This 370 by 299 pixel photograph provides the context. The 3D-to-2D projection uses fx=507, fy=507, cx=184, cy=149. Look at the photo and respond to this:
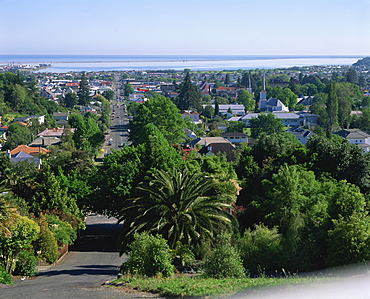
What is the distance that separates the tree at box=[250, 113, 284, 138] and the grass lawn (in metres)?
39.9

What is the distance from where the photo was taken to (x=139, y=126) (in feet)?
123

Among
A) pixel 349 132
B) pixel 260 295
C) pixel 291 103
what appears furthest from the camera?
pixel 291 103

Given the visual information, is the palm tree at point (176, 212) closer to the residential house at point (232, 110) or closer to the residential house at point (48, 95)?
the residential house at point (232, 110)

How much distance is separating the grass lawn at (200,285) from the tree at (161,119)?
2715 centimetres

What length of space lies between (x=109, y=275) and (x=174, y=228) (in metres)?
2.12

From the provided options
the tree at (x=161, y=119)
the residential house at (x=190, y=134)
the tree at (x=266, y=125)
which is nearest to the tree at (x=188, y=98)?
→ the residential house at (x=190, y=134)

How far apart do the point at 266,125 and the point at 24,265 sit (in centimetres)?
3863

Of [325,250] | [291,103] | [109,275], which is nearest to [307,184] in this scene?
[325,250]

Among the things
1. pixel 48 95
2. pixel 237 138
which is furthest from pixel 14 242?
pixel 48 95

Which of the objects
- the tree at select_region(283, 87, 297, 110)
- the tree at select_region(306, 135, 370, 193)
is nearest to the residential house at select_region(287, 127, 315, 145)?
the tree at select_region(306, 135, 370, 193)

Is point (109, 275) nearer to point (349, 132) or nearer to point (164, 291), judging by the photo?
point (164, 291)

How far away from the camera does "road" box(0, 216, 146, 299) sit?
8.97m

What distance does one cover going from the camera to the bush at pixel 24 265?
13.0 metres

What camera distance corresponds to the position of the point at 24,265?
514 inches
